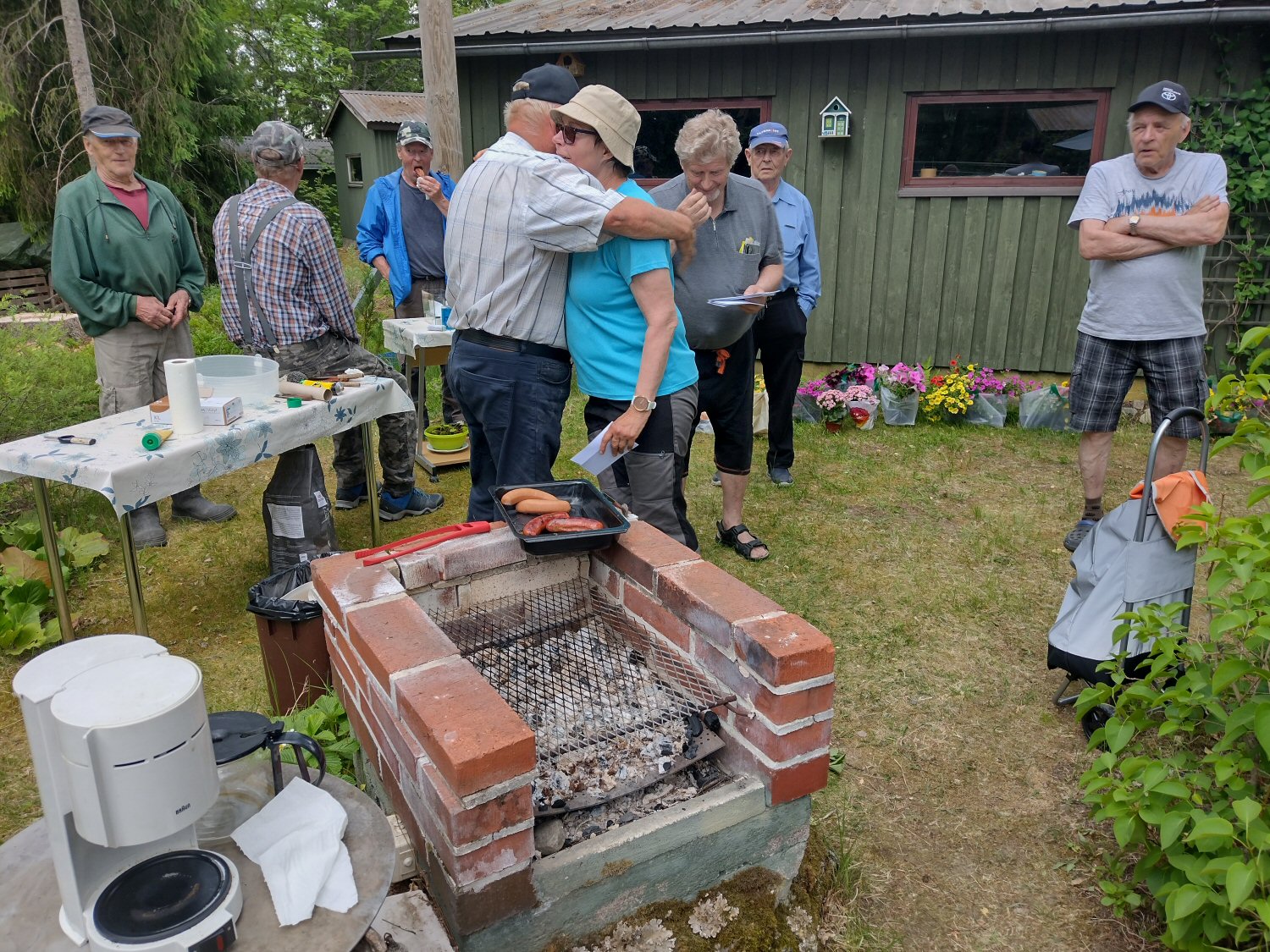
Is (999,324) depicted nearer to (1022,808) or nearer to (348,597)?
(1022,808)

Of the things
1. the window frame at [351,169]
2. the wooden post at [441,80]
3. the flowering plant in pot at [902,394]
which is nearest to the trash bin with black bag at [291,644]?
the wooden post at [441,80]

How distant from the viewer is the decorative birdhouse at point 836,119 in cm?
687

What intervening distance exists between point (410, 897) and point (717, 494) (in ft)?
12.3

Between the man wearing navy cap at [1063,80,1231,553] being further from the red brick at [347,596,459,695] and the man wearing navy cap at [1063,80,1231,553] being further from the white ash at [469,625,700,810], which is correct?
the red brick at [347,596,459,695]

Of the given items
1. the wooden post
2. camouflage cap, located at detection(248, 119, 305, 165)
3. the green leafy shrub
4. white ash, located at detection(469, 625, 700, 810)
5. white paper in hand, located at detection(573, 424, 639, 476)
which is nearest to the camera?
the green leafy shrub

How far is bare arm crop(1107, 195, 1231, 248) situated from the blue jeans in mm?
2913

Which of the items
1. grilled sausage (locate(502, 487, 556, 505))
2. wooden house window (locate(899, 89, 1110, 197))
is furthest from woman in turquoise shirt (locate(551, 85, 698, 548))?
wooden house window (locate(899, 89, 1110, 197))

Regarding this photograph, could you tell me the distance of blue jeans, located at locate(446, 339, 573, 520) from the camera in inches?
114

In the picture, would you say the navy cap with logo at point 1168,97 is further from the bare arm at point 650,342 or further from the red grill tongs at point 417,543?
the red grill tongs at point 417,543

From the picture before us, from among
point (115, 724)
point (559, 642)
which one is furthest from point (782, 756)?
point (115, 724)

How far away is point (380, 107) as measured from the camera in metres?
18.1

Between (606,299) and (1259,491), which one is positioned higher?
(606,299)

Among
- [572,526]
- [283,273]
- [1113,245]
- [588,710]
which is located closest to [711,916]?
[588,710]

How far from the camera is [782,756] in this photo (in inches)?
81.6
